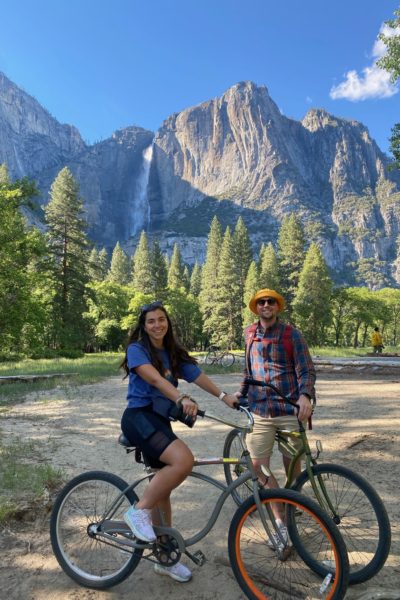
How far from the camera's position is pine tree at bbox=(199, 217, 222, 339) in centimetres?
6284

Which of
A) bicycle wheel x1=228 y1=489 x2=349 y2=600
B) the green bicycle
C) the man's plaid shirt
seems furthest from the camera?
the man's plaid shirt

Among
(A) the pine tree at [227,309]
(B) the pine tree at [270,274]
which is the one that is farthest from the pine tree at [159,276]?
(B) the pine tree at [270,274]

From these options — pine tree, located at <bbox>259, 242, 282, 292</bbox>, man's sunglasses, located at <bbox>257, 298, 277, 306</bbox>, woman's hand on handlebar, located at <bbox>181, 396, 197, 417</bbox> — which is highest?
pine tree, located at <bbox>259, 242, 282, 292</bbox>

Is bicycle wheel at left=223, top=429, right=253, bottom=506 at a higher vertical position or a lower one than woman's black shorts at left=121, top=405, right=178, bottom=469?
lower

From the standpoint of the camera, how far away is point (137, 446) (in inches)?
124

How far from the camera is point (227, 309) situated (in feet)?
193

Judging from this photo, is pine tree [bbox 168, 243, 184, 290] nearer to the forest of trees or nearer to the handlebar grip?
the forest of trees

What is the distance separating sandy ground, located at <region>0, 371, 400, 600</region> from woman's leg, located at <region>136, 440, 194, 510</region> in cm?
81

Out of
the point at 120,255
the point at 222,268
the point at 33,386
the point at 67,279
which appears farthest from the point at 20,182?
the point at 120,255

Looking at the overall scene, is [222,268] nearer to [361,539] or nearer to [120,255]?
[120,255]

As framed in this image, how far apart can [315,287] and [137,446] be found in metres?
46.8

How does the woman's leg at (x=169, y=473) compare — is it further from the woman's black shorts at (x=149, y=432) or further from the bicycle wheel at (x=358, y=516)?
the bicycle wheel at (x=358, y=516)

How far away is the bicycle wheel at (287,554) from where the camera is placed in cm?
270

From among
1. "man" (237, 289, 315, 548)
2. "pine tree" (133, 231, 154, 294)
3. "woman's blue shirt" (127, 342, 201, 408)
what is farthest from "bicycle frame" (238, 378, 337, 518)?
"pine tree" (133, 231, 154, 294)
